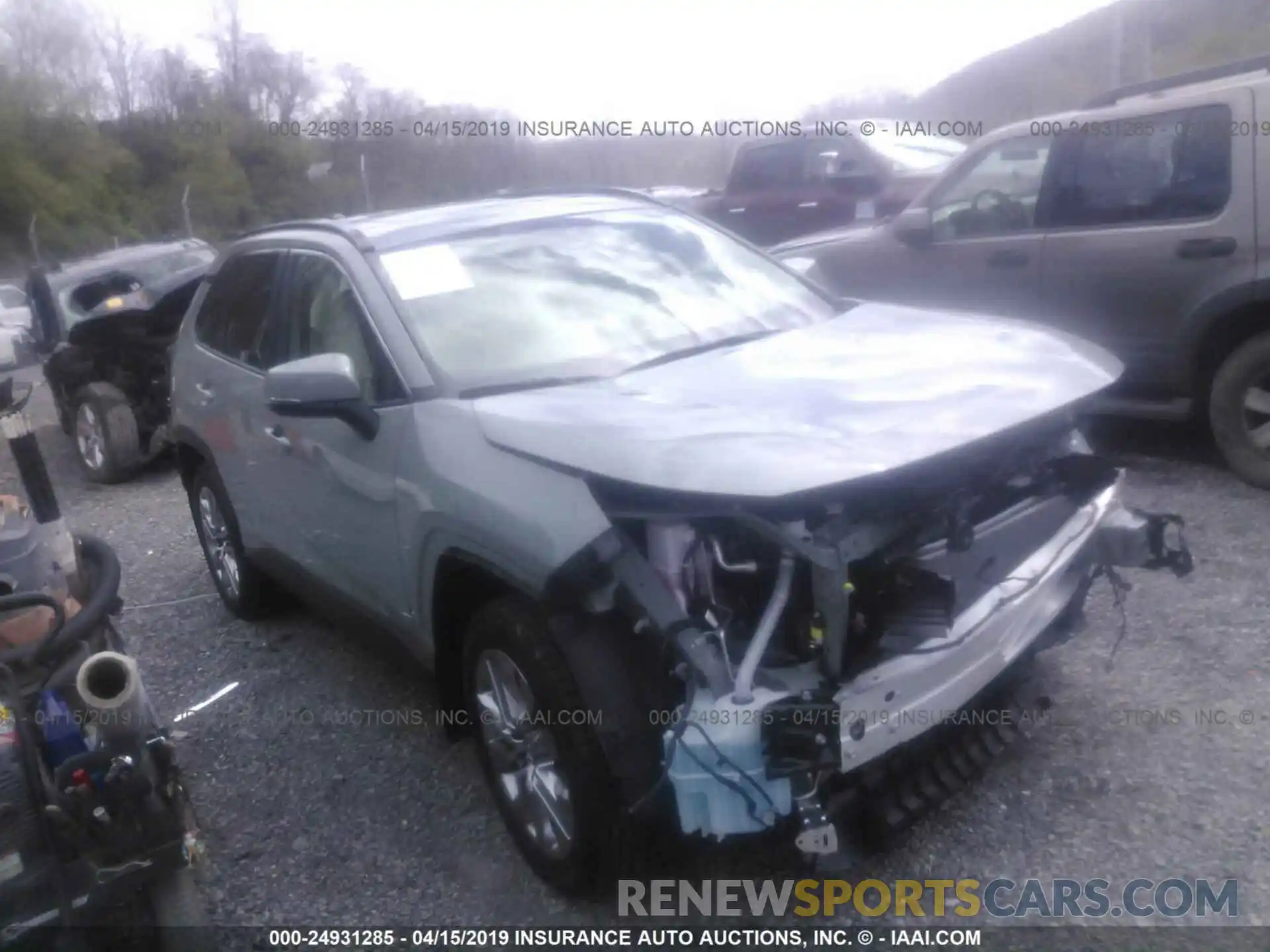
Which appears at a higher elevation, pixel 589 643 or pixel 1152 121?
pixel 1152 121

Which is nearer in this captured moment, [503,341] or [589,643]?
[589,643]

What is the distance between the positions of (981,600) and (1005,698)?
0.56 m

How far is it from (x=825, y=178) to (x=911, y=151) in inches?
33.2

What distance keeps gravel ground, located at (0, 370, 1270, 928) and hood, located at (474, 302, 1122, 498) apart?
115 cm

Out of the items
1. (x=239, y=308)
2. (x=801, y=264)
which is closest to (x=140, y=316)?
(x=239, y=308)

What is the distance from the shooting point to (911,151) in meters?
10.0

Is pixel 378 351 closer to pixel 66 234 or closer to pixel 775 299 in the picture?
pixel 775 299

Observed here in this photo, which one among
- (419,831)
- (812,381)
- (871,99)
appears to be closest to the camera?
(812,381)

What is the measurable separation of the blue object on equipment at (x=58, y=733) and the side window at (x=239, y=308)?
1935mm

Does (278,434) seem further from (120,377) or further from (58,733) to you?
(120,377)

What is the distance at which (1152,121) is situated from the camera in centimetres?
516

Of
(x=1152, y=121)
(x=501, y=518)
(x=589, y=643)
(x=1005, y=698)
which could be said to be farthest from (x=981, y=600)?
(x=1152, y=121)

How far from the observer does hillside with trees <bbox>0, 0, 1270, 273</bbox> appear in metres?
24.9

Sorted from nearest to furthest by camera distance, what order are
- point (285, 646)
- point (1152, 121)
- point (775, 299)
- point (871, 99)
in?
point (775, 299) < point (285, 646) < point (1152, 121) < point (871, 99)
